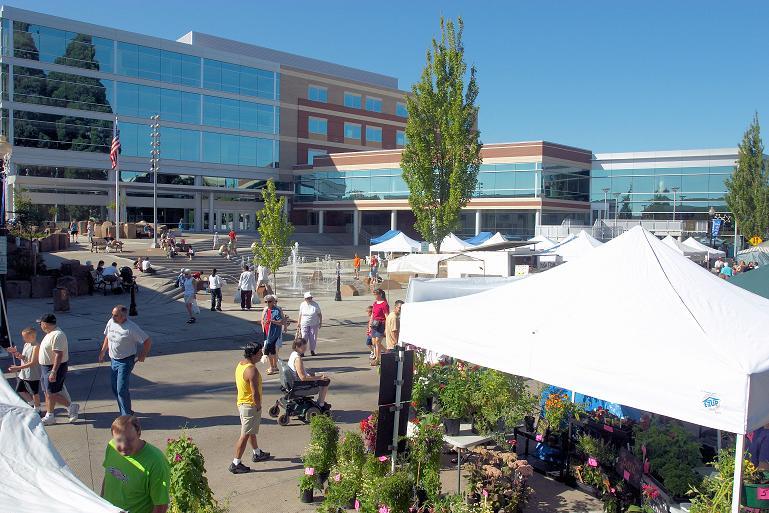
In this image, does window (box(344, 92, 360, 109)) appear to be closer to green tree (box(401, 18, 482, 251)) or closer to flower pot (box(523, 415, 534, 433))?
green tree (box(401, 18, 482, 251))

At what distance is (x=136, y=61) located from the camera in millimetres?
52094

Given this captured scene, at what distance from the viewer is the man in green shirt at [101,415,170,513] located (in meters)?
4.36

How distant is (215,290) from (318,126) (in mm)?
48196

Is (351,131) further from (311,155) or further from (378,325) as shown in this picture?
(378,325)

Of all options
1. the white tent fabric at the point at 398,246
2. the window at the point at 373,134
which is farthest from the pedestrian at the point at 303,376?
the window at the point at 373,134

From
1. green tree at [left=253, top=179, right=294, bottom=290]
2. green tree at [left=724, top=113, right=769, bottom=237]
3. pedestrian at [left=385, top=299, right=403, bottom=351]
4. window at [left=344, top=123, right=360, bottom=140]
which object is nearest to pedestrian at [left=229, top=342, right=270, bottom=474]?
pedestrian at [left=385, top=299, right=403, bottom=351]

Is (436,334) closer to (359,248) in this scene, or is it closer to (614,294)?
(614,294)

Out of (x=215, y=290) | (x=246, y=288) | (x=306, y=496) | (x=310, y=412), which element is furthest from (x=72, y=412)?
(x=246, y=288)

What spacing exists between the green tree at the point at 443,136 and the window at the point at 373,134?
4667 centimetres

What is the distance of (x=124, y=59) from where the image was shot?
51469 mm

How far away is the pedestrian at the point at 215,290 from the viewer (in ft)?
69.5

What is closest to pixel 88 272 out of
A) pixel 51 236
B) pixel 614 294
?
pixel 51 236

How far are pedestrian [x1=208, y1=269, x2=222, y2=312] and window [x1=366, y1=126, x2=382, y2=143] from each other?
5203cm

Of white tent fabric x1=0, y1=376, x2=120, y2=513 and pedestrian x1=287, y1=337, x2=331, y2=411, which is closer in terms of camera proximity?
white tent fabric x1=0, y1=376, x2=120, y2=513
